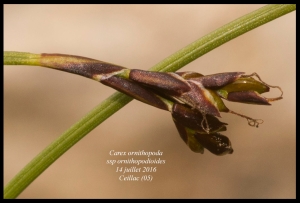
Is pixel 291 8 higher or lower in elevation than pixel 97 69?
higher

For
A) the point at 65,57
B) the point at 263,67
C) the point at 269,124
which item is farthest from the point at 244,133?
the point at 65,57

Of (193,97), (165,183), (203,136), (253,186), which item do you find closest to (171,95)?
(193,97)

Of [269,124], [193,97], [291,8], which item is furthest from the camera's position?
[269,124]

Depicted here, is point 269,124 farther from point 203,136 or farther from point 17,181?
point 17,181

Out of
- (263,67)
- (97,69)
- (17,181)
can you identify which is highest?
(263,67)

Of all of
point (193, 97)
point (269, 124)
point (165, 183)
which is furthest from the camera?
point (269, 124)

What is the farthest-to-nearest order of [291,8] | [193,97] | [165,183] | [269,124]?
[269,124] < [165,183] < [291,8] < [193,97]

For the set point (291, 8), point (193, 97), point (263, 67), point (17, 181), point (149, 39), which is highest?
point (149, 39)

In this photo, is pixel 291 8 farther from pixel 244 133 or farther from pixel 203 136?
pixel 244 133

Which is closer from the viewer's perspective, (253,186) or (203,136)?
(203,136)
